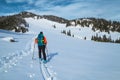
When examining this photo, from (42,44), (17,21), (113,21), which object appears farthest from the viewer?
(113,21)

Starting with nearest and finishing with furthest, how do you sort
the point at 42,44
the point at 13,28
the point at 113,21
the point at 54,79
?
the point at 54,79 < the point at 42,44 < the point at 13,28 < the point at 113,21

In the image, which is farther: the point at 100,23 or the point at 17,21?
the point at 100,23

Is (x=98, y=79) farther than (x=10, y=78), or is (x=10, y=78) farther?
(x=98, y=79)

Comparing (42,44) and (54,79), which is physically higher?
(42,44)


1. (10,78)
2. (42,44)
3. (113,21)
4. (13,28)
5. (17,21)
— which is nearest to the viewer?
(10,78)

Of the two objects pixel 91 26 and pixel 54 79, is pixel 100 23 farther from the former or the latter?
pixel 54 79

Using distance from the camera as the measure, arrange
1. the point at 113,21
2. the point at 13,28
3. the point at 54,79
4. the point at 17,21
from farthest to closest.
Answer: the point at 113,21, the point at 17,21, the point at 13,28, the point at 54,79

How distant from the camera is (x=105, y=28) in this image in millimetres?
170000

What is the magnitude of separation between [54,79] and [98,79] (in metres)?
2.52

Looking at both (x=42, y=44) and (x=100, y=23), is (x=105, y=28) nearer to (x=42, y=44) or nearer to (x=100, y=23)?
(x=100, y=23)

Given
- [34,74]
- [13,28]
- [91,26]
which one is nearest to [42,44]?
[34,74]

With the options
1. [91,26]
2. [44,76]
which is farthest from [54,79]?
[91,26]

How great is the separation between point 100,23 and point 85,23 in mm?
14659

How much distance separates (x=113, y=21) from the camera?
19138cm
